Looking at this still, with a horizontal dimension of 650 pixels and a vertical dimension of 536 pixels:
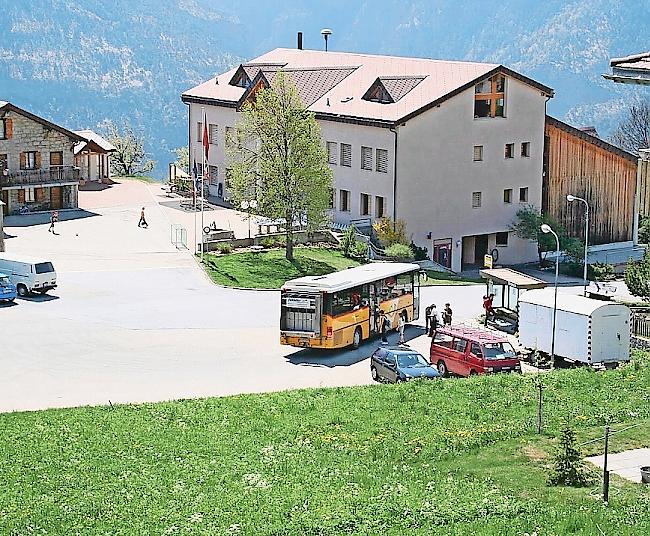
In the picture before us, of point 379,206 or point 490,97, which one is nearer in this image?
point 379,206

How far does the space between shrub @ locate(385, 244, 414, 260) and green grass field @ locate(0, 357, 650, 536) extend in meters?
29.5

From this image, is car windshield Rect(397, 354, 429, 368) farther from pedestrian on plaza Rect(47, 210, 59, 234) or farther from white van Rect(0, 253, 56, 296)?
pedestrian on plaza Rect(47, 210, 59, 234)

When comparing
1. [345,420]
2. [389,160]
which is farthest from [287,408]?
[389,160]

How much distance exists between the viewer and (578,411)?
25.8 metres

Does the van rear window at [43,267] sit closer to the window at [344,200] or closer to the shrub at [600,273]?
the window at [344,200]

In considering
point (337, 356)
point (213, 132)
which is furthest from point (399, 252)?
point (213, 132)

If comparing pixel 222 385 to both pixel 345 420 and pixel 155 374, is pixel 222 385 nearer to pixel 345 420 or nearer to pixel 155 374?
pixel 155 374

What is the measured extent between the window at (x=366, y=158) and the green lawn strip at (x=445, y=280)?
8.40m

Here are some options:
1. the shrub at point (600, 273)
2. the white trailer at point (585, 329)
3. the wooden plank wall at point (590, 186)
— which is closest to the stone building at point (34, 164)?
the wooden plank wall at point (590, 186)

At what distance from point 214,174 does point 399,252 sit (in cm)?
2280

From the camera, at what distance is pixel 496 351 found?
35.0 metres

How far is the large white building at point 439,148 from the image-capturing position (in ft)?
214

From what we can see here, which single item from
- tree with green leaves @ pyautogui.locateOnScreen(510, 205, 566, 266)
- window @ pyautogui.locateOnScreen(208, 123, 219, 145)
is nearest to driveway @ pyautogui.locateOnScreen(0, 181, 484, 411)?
tree with green leaves @ pyautogui.locateOnScreen(510, 205, 566, 266)

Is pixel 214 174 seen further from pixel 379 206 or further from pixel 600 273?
pixel 600 273
